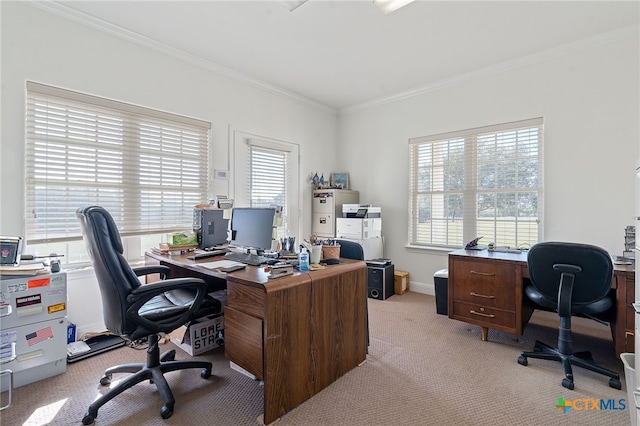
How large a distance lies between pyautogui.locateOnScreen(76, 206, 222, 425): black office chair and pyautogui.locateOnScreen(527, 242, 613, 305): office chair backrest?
2314 mm

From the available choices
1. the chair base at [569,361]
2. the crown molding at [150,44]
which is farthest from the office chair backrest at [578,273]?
the crown molding at [150,44]

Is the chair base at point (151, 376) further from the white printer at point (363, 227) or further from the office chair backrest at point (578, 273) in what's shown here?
the white printer at point (363, 227)

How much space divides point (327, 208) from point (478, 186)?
6.70 feet

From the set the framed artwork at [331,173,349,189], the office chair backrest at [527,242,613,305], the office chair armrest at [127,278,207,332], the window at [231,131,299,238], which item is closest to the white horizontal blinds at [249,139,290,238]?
the window at [231,131,299,238]

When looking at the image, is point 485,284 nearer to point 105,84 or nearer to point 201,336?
point 201,336

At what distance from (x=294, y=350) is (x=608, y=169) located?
3.38 meters

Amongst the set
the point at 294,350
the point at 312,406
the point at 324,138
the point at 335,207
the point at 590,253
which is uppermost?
the point at 324,138

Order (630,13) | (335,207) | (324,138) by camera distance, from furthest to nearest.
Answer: (324,138) < (335,207) < (630,13)

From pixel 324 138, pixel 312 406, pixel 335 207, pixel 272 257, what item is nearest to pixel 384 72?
pixel 324 138

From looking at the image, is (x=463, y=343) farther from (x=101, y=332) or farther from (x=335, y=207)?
(x=101, y=332)

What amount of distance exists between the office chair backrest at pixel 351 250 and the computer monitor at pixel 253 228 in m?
0.68

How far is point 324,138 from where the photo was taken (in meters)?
4.93

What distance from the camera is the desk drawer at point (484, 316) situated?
2.54m

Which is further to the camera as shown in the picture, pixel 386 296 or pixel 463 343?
pixel 386 296
